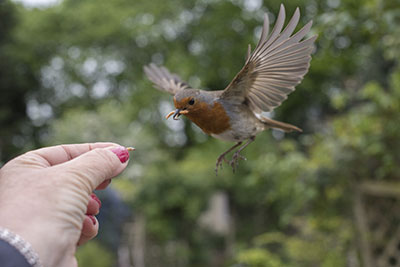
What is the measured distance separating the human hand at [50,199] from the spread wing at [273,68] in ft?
1.51

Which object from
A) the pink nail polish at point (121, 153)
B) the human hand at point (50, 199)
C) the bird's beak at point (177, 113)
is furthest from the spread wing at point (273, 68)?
the human hand at point (50, 199)

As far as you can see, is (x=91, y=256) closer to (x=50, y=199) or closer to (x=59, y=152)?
(x=59, y=152)

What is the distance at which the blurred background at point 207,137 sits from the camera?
309cm

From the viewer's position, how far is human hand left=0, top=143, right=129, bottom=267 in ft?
2.52

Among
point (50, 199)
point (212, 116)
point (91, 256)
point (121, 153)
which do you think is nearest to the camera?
point (50, 199)

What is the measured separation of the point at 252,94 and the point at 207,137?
25.7 ft

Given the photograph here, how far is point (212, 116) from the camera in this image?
3.74 ft

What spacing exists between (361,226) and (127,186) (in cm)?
375

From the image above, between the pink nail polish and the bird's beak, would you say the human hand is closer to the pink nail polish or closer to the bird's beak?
the pink nail polish

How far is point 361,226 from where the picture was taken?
3219mm

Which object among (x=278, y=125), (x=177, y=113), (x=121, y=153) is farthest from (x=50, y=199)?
(x=278, y=125)

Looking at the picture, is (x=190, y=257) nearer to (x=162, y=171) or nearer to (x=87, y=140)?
(x=162, y=171)

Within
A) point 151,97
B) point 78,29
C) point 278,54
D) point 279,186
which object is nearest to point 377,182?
point 279,186

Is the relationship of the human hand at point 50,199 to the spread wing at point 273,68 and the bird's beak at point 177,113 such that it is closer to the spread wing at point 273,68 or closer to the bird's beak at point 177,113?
the bird's beak at point 177,113
